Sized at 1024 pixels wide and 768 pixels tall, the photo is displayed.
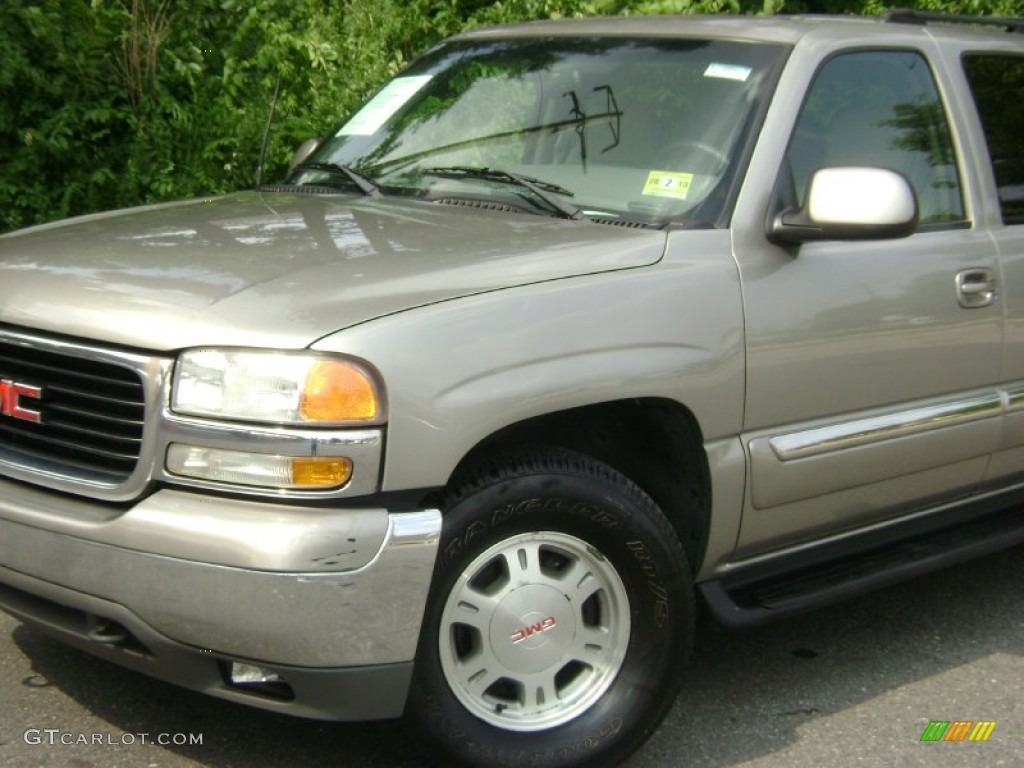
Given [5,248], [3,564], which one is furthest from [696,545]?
[5,248]

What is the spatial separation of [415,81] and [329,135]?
33 centimetres

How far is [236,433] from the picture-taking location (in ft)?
9.74

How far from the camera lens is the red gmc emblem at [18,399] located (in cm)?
328

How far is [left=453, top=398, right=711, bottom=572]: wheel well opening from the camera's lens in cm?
356

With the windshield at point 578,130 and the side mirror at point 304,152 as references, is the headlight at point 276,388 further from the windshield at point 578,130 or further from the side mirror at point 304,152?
the side mirror at point 304,152

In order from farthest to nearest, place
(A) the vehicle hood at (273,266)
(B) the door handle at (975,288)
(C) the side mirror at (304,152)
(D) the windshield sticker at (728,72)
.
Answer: (C) the side mirror at (304,152) < (B) the door handle at (975,288) < (D) the windshield sticker at (728,72) < (A) the vehicle hood at (273,266)

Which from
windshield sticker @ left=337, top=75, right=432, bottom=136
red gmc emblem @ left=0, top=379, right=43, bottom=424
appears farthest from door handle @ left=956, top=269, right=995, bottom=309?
red gmc emblem @ left=0, top=379, right=43, bottom=424

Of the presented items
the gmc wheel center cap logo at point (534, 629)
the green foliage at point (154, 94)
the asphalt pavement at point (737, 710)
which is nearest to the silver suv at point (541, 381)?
the gmc wheel center cap logo at point (534, 629)

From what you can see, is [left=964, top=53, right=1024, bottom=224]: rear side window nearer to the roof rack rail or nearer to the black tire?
the roof rack rail

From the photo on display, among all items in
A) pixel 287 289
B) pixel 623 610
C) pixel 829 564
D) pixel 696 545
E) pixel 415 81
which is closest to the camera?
pixel 287 289

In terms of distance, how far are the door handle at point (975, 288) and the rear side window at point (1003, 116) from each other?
0.31 m

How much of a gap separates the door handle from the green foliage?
3975 mm

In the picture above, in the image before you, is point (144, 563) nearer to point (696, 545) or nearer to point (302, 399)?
point (302, 399)

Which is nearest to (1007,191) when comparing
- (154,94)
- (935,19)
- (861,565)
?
(935,19)
